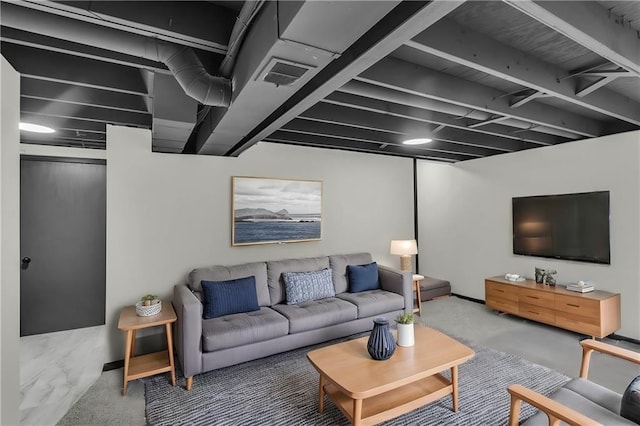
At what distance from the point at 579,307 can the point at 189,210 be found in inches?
177

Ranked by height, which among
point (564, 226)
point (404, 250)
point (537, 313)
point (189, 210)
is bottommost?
point (537, 313)

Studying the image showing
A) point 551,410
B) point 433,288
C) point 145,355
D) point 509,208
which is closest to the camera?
point 551,410

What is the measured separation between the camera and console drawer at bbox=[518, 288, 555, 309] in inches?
150

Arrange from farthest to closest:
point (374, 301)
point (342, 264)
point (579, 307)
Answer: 1. point (342, 264)
2. point (374, 301)
3. point (579, 307)

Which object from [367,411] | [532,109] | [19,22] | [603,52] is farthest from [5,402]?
[532,109]

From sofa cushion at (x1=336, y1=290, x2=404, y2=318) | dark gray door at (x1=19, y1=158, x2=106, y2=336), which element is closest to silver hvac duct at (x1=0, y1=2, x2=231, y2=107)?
sofa cushion at (x1=336, y1=290, x2=404, y2=318)

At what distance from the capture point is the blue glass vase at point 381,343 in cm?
235

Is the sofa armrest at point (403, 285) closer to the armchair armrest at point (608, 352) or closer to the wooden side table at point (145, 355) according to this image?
the armchair armrest at point (608, 352)

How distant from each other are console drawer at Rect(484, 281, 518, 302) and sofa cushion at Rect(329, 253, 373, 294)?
1.73 metres

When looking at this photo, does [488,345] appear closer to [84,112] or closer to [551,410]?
[551,410]

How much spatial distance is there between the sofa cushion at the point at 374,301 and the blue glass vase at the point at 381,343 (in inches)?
50.3

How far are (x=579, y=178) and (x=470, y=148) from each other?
1355mm

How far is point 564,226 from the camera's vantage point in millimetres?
4023

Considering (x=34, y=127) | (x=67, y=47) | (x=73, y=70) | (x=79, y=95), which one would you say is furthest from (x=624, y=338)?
(x=34, y=127)
